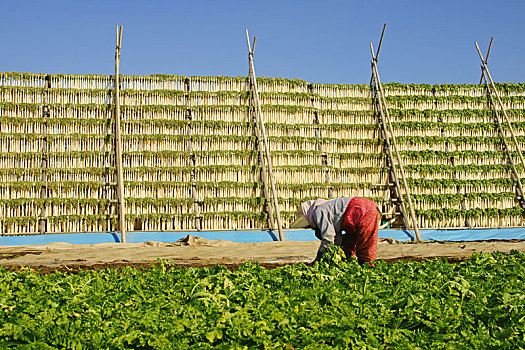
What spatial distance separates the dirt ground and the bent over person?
182 centimetres

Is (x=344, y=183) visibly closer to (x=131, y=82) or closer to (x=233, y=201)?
(x=233, y=201)

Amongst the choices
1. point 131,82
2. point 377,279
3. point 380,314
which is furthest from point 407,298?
point 131,82

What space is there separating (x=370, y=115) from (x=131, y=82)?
295 inches

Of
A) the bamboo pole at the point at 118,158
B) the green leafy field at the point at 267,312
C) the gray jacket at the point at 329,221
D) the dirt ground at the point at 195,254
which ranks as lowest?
the dirt ground at the point at 195,254

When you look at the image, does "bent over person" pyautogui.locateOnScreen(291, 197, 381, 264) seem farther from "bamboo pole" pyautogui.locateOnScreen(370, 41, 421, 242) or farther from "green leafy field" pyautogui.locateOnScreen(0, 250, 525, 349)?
"bamboo pole" pyautogui.locateOnScreen(370, 41, 421, 242)

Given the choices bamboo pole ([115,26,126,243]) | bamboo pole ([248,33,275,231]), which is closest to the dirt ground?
bamboo pole ([115,26,126,243])

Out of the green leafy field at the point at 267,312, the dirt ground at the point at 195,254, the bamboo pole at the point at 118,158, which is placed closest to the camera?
the green leafy field at the point at 267,312

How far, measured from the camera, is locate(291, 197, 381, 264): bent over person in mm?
7246

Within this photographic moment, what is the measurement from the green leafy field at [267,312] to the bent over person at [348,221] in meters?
1.49

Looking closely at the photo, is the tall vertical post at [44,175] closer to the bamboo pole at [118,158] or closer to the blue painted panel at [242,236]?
the blue painted panel at [242,236]

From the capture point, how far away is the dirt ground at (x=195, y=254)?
9.23 metres

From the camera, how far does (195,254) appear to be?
10328 mm

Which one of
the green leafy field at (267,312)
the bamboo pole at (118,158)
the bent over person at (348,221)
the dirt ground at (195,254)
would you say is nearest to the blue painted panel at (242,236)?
the bamboo pole at (118,158)

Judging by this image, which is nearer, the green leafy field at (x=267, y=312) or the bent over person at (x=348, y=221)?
the green leafy field at (x=267, y=312)
